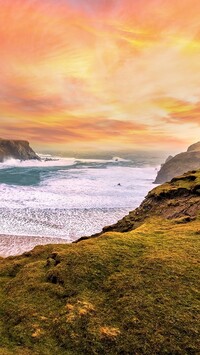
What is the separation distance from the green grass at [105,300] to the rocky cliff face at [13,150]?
164709 mm

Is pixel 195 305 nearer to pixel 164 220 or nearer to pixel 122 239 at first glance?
pixel 122 239

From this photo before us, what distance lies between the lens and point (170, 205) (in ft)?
43.0

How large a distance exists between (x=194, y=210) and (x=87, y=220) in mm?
20394

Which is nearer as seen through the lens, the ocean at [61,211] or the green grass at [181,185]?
the green grass at [181,185]

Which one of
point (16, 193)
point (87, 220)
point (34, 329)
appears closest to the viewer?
point (34, 329)

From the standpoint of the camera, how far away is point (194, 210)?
38.5ft

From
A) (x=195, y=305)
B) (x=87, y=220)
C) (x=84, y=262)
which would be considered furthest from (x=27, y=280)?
(x=87, y=220)

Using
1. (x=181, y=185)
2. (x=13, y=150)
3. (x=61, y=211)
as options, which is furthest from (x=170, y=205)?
(x=13, y=150)

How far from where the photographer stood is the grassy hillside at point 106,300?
4.52 meters

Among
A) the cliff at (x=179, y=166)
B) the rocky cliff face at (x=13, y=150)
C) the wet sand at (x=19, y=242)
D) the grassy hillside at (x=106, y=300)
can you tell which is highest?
the rocky cliff face at (x=13, y=150)

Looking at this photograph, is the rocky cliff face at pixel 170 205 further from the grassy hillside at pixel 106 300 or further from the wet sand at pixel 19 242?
the wet sand at pixel 19 242

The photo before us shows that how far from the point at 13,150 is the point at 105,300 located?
590 ft

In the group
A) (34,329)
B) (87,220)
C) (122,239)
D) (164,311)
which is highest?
(122,239)

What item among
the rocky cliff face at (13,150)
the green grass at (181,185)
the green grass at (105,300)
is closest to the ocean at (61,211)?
the green grass at (181,185)
